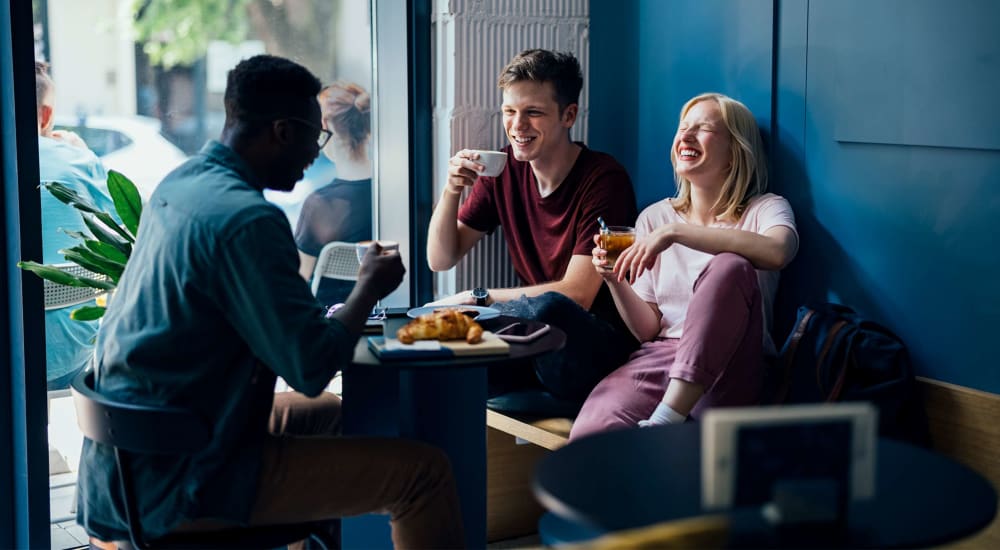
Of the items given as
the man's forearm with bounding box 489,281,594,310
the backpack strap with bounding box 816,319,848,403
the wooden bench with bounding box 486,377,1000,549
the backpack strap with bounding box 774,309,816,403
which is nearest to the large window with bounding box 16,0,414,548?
the man's forearm with bounding box 489,281,594,310

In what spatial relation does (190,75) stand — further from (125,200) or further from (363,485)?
(363,485)

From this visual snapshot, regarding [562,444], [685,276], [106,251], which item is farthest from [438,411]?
A: [106,251]

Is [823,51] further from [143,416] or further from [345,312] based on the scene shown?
[143,416]

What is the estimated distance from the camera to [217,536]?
2055 millimetres

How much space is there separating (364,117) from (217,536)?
196 centimetres

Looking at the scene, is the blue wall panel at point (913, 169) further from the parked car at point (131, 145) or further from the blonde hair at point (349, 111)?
the parked car at point (131, 145)

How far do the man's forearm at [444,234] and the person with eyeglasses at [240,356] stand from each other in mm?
1203

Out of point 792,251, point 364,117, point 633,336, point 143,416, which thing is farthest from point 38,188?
point 792,251

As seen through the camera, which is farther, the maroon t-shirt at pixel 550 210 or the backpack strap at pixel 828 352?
the maroon t-shirt at pixel 550 210

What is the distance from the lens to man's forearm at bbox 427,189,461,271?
3.40 metres

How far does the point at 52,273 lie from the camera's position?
2.80 meters

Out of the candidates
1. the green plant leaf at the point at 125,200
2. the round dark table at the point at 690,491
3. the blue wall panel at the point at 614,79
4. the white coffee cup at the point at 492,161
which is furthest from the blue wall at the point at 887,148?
the green plant leaf at the point at 125,200

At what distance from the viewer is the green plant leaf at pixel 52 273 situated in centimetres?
280

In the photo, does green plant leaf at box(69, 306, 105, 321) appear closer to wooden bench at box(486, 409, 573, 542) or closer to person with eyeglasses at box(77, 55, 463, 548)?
person with eyeglasses at box(77, 55, 463, 548)
